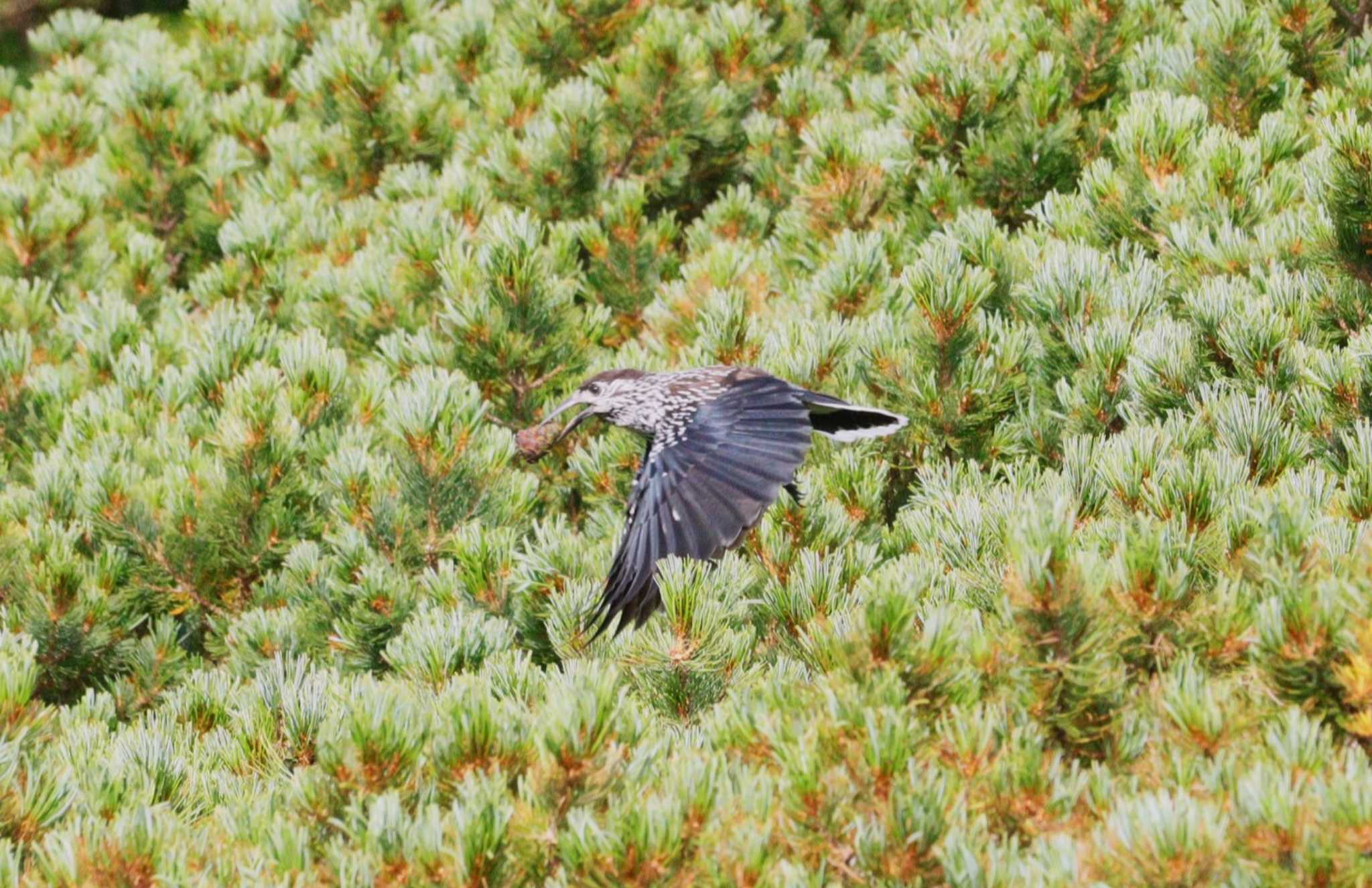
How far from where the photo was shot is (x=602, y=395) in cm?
318

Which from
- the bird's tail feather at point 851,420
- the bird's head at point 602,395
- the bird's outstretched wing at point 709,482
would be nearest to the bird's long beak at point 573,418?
the bird's head at point 602,395

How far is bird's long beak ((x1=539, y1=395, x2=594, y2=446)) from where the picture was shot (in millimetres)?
3117

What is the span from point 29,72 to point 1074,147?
8162 mm

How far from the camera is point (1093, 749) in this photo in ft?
5.16

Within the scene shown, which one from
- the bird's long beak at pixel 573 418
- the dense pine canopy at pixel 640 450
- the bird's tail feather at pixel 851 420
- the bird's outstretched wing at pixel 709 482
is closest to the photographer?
the dense pine canopy at pixel 640 450

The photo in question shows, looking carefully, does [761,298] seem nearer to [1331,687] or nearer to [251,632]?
[251,632]

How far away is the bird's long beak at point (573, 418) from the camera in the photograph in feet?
10.2

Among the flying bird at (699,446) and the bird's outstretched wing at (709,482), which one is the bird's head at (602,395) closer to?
the flying bird at (699,446)

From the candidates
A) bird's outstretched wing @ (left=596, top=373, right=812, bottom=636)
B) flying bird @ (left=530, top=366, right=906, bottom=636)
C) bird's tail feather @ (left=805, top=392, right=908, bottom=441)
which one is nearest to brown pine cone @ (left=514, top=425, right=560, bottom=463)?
flying bird @ (left=530, top=366, right=906, bottom=636)

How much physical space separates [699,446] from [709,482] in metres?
0.20

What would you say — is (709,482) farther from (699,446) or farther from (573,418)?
(573,418)

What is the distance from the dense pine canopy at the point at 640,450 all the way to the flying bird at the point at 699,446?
0.07m

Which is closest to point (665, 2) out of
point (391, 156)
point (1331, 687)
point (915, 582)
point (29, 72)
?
point (391, 156)

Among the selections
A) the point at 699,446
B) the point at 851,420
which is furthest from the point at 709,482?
the point at 851,420
